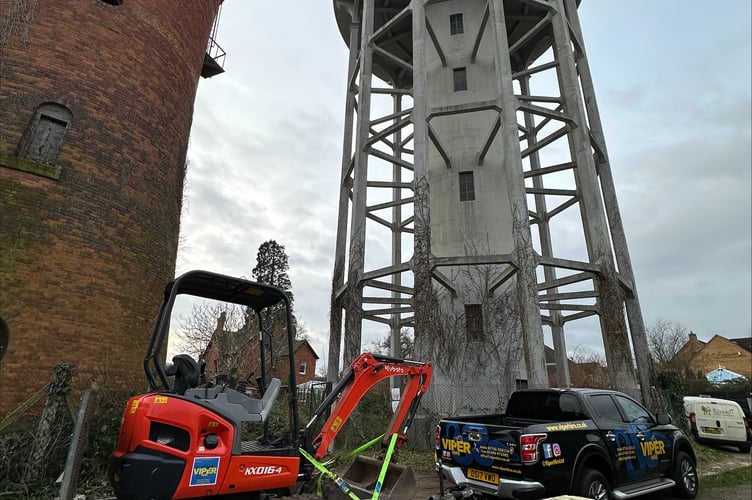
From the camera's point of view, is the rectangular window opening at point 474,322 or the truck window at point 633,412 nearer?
the truck window at point 633,412

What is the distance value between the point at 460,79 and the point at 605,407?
14.5 meters

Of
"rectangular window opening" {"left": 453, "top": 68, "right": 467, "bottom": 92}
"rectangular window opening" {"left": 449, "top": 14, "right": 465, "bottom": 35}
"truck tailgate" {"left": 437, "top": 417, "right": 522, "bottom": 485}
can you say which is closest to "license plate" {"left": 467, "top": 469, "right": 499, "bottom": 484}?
"truck tailgate" {"left": 437, "top": 417, "right": 522, "bottom": 485}

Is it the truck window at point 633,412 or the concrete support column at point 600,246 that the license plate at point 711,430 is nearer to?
the concrete support column at point 600,246

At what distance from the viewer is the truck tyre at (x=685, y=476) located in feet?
23.5

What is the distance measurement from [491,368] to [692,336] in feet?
153

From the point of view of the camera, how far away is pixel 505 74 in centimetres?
1334

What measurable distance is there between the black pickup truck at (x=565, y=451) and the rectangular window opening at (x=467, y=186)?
10138 millimetres

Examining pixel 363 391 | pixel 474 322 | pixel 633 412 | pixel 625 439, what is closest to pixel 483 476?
pixel 363 391

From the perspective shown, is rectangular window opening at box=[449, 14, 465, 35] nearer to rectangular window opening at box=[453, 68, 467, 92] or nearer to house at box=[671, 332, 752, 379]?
rectangular window opening at box=[453, 68, 467, 92]

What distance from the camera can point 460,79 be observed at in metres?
17.8

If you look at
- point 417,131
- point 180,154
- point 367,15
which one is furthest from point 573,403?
point 367,15

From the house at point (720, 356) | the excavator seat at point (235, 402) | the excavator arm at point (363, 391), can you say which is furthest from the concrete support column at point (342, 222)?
the house at point (720, 356)

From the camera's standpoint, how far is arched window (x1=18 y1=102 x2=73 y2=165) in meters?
9.39

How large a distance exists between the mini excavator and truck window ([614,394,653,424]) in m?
3.83
